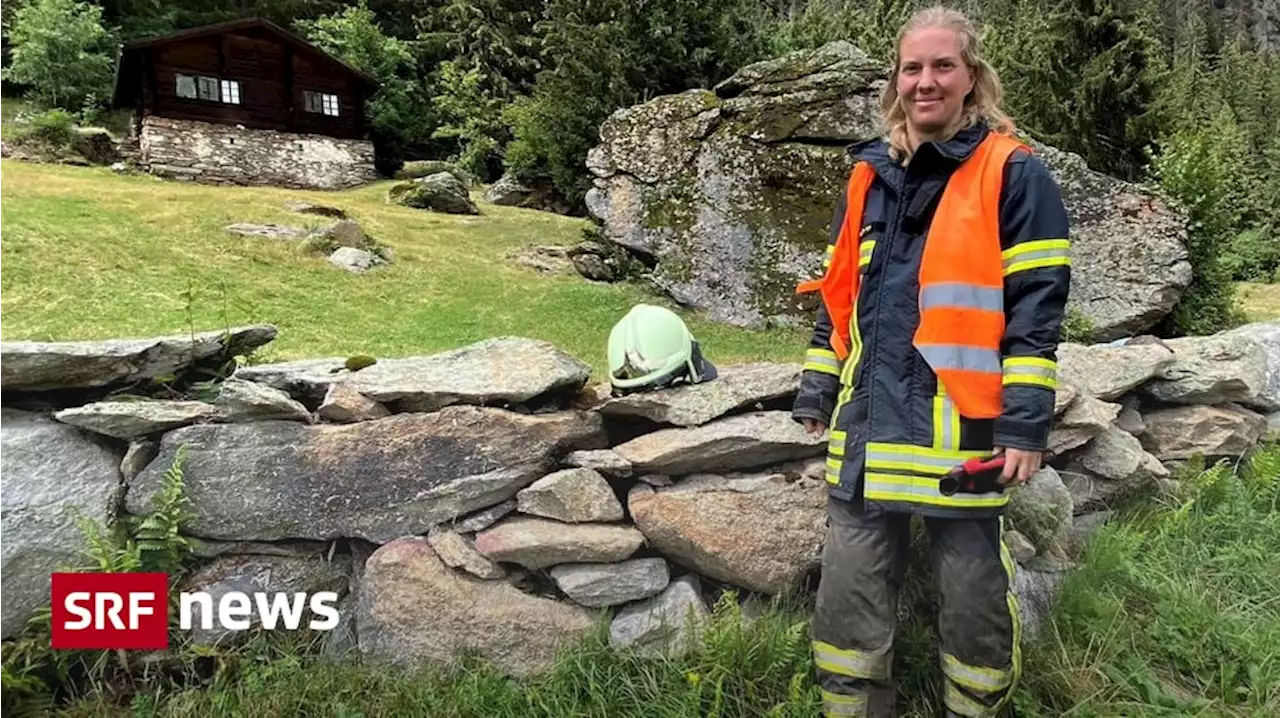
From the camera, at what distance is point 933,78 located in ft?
7.54

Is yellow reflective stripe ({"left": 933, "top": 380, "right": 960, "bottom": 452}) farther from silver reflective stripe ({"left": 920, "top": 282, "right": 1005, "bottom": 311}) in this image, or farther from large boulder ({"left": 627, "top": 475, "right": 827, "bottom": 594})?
large boulder ({"left": 627, "top": 475, "right": 827, "bottom": 594})

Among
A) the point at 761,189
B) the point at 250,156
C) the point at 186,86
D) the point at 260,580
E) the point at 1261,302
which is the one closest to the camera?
the point at 260,580

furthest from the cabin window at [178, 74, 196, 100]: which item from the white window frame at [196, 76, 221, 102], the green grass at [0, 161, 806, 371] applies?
the green grass at [0, 161, 806, 371]

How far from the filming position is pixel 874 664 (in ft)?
8.09

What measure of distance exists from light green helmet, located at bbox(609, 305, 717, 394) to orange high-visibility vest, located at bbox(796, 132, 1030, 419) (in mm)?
1325

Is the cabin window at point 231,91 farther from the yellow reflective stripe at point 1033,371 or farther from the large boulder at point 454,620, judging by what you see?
the yellow reflective stripe at point 1033,371

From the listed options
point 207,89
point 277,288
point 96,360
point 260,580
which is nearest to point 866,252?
point 260,580

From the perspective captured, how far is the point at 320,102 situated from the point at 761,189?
2181 centimetres

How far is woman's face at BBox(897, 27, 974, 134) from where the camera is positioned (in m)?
2.29

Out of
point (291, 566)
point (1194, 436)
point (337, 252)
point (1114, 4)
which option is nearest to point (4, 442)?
point (291, 566)

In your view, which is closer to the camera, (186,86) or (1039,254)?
(1039,254)

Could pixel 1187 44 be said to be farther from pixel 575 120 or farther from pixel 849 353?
pixel 849 353

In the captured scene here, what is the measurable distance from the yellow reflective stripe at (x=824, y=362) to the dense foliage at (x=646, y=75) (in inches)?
69.7

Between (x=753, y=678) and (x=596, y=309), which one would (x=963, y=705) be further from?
(x=596, y=309)
